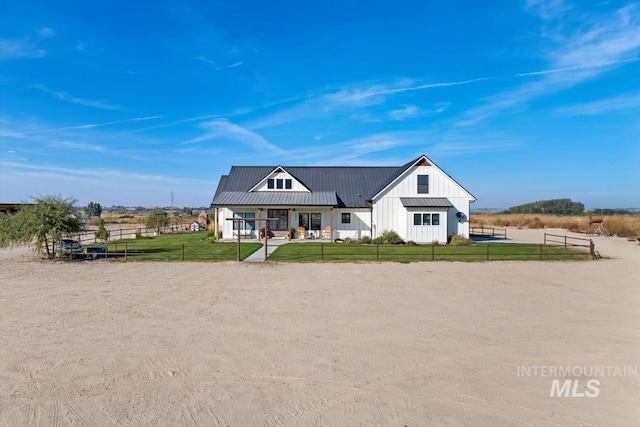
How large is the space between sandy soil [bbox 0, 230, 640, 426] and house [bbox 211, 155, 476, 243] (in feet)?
47.9

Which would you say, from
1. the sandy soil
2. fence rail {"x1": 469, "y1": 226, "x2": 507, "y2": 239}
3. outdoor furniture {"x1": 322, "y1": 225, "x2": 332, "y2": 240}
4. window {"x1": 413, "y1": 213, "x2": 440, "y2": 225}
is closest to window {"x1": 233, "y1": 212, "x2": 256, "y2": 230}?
outdoor furniture {"x1": 322, "y1": 225, "x2": 332, "y2": 240}

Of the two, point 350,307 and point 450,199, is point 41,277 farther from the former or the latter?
point 450,199

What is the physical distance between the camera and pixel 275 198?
31.0 meters

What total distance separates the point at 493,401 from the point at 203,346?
5842mm

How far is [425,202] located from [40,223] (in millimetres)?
25993

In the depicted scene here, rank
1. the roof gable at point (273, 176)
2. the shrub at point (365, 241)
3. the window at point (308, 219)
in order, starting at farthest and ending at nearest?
1. the roof gable at point (273, 176)
2. the window at point (308, 219)
3. the shrub at point (365, 241)

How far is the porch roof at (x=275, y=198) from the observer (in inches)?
1174

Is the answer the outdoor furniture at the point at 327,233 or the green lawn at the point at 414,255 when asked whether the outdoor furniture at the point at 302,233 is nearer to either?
the outdoor furniture at the point at 327,233

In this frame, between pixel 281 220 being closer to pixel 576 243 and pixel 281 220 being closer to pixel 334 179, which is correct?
pixel 334 179

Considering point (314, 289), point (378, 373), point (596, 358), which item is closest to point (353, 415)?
point (378, 373)

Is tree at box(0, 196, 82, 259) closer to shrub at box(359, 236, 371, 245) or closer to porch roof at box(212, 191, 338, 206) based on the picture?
porch roof at box(212, 191, 338, 206)

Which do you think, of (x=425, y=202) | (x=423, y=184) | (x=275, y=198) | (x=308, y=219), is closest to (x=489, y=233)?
(x=423, y=184)

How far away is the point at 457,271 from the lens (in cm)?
1694

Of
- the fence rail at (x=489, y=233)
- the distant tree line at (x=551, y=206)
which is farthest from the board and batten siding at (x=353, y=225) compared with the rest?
the distant tree line at (x=551, y=206)
